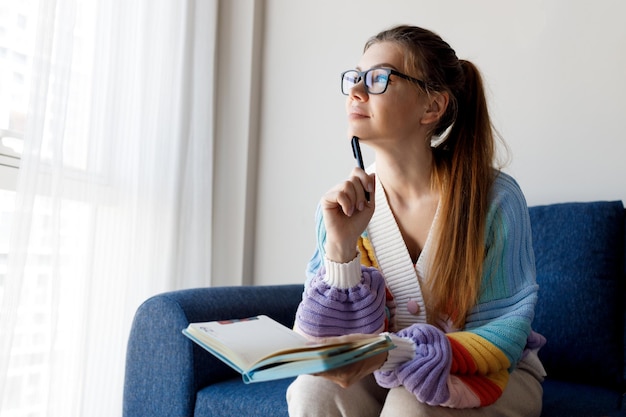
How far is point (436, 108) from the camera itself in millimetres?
1373

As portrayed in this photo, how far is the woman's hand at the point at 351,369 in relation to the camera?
915mm

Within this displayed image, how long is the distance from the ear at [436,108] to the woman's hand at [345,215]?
24cm

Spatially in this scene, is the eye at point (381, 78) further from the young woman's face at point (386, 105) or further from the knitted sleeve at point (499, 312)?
the knitted sleeve at point (499, 312)

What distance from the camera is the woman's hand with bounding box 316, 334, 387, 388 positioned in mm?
915

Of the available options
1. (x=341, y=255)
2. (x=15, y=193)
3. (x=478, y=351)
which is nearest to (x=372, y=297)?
(x=341, y=255)

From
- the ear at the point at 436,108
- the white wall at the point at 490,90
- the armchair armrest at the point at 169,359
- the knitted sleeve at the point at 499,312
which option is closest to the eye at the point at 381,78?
the ear at the point at 436,108

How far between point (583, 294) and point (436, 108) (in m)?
0.63

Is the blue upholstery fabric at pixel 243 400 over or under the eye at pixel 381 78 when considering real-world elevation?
under

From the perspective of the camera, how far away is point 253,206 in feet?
8.32

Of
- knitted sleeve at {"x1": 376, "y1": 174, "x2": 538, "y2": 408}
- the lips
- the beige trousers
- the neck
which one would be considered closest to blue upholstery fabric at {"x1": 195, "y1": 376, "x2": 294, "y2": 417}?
the beige trousers

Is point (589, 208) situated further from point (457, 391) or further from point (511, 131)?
→ point (457, 391)

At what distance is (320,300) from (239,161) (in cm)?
140

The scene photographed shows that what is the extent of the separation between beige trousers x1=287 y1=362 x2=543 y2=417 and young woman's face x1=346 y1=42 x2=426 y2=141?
0.49 metres

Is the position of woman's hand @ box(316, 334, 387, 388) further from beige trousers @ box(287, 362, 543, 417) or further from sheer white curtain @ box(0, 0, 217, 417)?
sheer white curtain @ box(0, 0, 217, 417)
